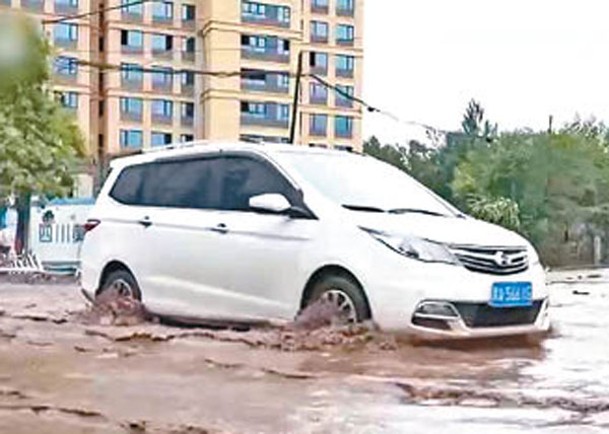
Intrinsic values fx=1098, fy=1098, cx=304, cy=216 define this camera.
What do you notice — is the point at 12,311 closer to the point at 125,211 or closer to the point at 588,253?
the point at 125,211

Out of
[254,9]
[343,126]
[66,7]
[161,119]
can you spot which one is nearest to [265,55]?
[254,9]

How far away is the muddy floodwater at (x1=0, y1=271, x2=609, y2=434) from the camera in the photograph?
13.5 ft

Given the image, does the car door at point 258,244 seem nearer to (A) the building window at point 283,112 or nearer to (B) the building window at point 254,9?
(A) the building window at point 283,112

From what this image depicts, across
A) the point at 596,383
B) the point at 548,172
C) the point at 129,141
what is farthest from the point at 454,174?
the point at 596,383

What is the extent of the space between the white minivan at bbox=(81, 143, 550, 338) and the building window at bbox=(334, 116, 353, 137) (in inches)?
2065

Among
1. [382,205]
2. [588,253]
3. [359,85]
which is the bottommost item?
[588,253]

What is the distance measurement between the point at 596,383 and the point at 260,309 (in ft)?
8.49

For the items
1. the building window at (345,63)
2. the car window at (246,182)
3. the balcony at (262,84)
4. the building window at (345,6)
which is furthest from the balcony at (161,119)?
the car window at (246,182)

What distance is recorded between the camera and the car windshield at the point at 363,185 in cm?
711

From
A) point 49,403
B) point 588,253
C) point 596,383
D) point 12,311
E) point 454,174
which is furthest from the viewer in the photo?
point 454,174

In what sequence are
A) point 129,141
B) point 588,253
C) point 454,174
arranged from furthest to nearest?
point 129,141 → point 454,174 → point 588,253

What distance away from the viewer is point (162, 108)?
57781 millimetres

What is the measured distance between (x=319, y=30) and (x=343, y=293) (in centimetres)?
5776

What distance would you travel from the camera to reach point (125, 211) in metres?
8.43
